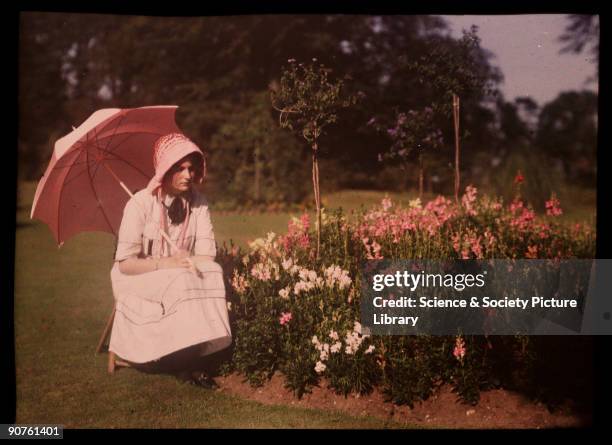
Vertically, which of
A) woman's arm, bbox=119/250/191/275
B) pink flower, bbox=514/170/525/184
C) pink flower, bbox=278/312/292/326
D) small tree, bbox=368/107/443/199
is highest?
small tree, bbox=368/107/443/199

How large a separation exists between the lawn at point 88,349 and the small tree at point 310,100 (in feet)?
1.74

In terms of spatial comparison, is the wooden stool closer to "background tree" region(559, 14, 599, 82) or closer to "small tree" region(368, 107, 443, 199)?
"small tree" region(368, 107, 443, 199)

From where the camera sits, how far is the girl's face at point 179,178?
187 inches

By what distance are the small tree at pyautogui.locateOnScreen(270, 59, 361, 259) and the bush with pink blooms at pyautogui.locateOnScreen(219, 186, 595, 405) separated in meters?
0.29

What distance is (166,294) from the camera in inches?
183

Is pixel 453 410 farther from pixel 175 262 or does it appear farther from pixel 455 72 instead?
pixel 455 72

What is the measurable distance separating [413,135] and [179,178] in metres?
1.88

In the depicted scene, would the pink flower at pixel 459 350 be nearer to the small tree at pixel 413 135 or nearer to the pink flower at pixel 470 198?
the pink flower at pixel 470 198

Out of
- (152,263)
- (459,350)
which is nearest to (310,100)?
(152,263)

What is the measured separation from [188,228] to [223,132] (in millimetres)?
837

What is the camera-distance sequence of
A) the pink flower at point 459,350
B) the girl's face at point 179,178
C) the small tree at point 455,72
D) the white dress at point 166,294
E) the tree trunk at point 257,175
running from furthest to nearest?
the tree trunk at point 257,175 < the small tree at point 455,72 < the girl's face at point 179,178 < the white dress at point 166,294 < the pink flower at point 459,350

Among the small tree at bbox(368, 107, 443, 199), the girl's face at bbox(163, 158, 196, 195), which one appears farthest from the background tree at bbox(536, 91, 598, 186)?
the girl's face at bbox(163, 158, 196, 195)

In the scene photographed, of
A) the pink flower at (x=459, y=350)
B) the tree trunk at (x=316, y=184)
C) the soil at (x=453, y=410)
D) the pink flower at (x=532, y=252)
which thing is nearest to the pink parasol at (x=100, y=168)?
the tree trunk at (x=316, y=184)

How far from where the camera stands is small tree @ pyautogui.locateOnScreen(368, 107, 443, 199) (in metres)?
4.95
